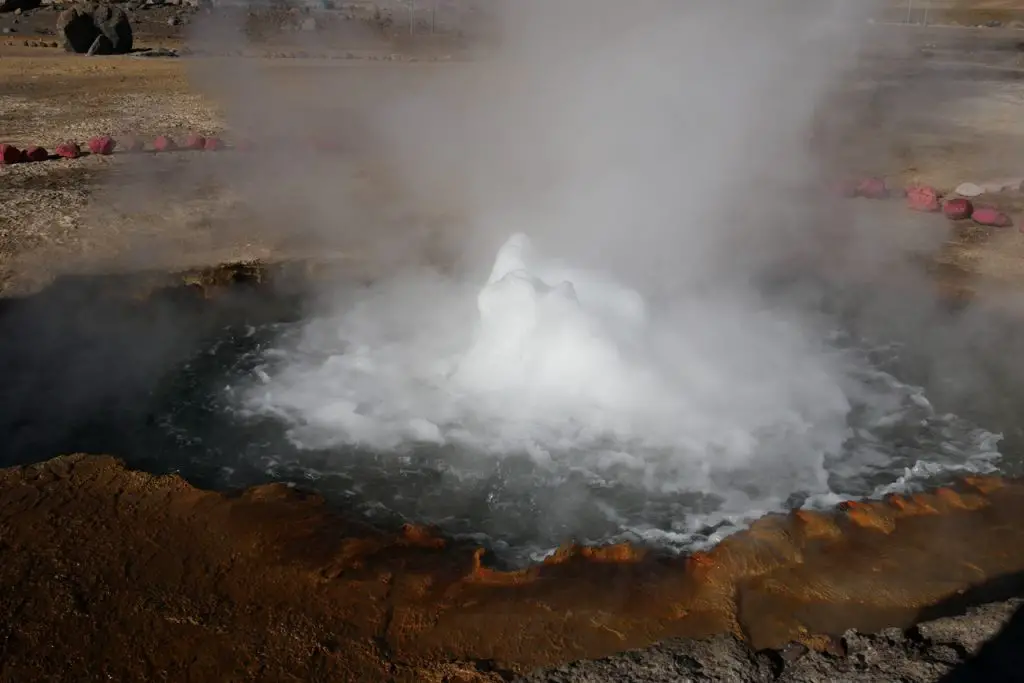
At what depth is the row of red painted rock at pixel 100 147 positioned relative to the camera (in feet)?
26.2

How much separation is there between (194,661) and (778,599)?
75.4 inches

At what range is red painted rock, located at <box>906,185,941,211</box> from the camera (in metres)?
7.29

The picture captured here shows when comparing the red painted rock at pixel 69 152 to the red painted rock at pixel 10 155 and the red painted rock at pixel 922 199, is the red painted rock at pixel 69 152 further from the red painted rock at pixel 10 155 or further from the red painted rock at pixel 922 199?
the red painted rock at pixel 922 199

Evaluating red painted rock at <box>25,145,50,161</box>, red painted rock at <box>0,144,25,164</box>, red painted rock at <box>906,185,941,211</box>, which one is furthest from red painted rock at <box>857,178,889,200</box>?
red painted rock at <box>0,144,25,164</box>

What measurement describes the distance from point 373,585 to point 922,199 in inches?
255

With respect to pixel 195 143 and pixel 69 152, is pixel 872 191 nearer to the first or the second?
pixel 195 143

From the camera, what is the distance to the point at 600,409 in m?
4.13

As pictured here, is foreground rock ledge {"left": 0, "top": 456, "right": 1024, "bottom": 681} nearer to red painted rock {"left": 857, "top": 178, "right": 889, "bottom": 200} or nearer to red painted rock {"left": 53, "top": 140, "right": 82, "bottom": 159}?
red painted rock {"left": 857, "top": 178, "right": 889, "bottom": 200}

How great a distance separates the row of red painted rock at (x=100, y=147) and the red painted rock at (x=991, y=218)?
7498mm

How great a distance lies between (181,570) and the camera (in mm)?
2842

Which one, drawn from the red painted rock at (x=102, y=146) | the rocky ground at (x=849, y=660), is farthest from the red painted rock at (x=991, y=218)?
the red painted rock at (x=102, y=146)

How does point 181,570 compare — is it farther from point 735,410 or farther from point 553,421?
point 735,410

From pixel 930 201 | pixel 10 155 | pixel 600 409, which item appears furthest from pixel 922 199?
pixel 10 155

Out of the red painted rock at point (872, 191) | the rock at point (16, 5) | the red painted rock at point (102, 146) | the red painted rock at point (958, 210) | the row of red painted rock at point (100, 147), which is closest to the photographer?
the red painted rock at point (958, 210)
